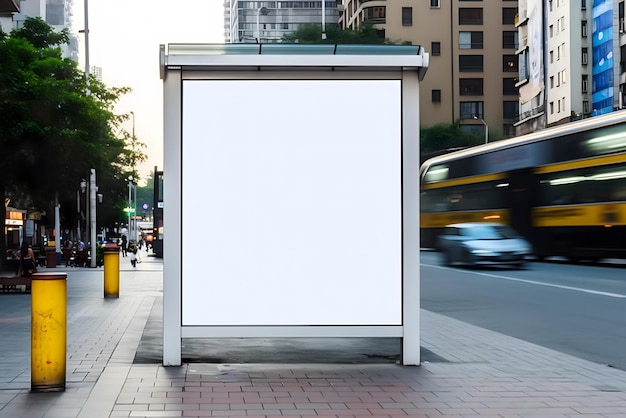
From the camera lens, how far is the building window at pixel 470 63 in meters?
97.7

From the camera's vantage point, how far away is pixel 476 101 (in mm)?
96938

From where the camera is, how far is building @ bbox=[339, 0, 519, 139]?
96562 millimetres

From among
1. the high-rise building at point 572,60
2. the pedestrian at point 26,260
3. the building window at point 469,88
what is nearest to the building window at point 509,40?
the building window at point 469,88

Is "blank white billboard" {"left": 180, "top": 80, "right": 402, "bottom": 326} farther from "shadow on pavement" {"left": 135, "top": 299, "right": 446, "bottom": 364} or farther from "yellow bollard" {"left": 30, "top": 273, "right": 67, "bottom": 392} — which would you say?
"yellow bollard" {"left": 30, "top": 273, "right": 67, "bottom": 392}

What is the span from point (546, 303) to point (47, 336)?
11265 millimetres

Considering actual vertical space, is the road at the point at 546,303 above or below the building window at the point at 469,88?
below

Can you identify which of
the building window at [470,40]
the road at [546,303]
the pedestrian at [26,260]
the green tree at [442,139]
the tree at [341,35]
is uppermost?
the building window at [470,40]

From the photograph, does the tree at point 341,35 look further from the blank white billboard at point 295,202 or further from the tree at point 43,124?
the blank white billboard at point 295,202

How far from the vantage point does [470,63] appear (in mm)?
97875

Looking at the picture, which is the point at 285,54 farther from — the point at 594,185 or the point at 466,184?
the point at 466,184

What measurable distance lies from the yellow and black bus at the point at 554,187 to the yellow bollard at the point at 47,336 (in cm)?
1999

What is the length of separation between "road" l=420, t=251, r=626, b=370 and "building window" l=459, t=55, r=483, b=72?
7221cm

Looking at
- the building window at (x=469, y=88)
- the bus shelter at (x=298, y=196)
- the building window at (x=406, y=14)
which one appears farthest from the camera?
the building window at (x=406, y=14)

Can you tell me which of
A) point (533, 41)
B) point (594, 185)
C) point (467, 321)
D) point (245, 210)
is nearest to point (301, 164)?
point (245, 210)
